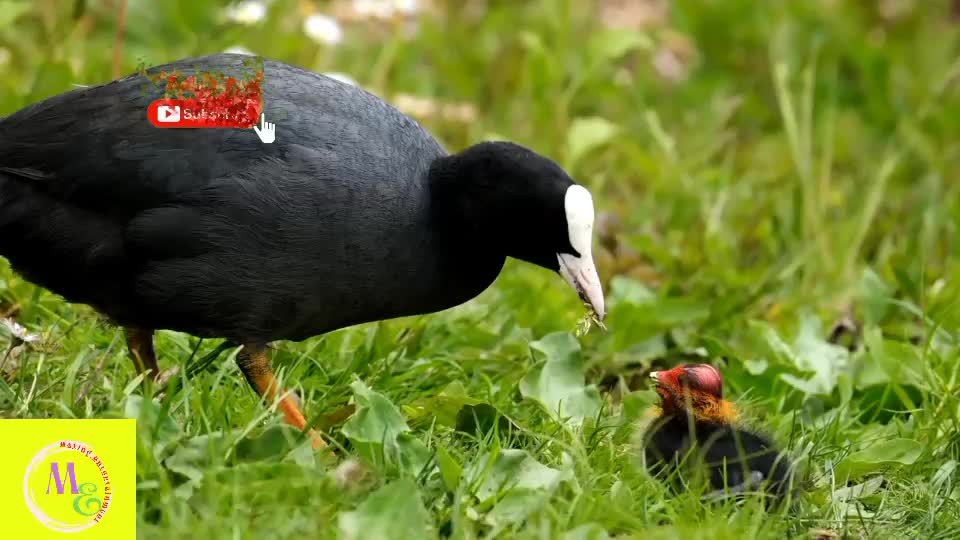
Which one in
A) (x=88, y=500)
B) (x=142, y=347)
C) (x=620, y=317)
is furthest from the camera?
(x=620, y=317)

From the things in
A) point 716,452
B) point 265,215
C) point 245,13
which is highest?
point 245,13

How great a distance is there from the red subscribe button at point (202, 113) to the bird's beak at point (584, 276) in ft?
3.15

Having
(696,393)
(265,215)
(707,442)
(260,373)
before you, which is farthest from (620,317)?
(265,215)

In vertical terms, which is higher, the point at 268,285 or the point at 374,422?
the point at 268,285

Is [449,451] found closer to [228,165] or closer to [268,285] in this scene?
[268,285]

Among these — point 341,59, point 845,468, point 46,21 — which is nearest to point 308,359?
point 845,468

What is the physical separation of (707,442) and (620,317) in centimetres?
130

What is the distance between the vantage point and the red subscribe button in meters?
3.61

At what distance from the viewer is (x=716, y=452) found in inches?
143

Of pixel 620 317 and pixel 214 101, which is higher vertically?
pixel 214 101

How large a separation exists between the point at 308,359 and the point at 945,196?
4004 mm

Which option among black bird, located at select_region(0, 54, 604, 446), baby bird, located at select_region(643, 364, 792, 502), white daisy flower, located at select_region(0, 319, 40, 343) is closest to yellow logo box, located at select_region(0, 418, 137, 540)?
white daisy flower, located at select_region(0, 319, 40, 343)

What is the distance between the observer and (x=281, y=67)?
154 inches

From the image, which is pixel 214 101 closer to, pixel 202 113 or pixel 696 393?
pixel 202 113
